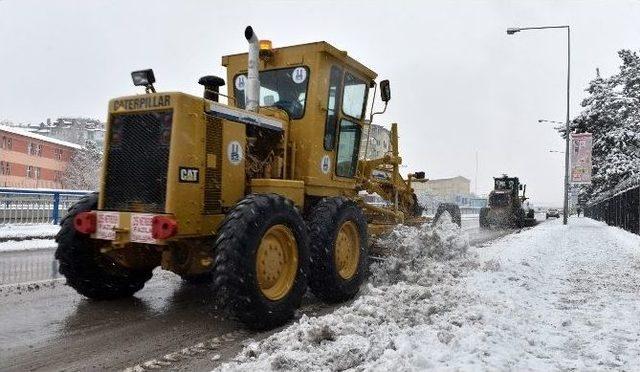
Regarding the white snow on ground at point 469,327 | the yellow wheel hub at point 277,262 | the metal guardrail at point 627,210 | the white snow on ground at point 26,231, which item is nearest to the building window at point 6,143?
the white snow on ground at point 26,231

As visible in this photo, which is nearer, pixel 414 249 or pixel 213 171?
pixel 213 171

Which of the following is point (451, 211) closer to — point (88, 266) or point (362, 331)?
point (362, 331)

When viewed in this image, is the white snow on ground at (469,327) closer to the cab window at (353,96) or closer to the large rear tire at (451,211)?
the cab window at (353,96)

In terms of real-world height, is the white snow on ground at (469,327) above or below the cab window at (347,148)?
below

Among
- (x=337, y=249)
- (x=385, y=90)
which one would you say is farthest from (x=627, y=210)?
(x=337, y=249)

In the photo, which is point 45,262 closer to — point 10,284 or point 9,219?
point 10,284

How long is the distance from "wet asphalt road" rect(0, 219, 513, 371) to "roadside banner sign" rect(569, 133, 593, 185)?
22836 millimetres

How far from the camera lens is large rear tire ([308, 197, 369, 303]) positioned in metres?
5.83

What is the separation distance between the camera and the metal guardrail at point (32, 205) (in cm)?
1455

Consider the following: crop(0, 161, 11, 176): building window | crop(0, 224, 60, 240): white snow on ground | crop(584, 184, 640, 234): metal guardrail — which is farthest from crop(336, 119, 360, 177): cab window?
crop(0, 161, 11, 176): building window

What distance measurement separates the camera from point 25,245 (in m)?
11.8

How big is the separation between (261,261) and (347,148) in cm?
312

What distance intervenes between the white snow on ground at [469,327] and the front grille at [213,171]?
1.56m

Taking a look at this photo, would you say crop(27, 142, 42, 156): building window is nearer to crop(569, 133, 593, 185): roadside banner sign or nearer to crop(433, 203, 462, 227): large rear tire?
crop(569, 133, 593, 185): roadside banner sign
